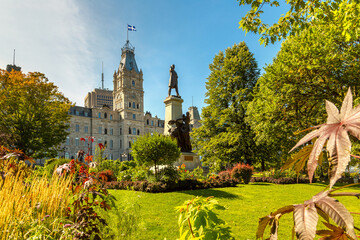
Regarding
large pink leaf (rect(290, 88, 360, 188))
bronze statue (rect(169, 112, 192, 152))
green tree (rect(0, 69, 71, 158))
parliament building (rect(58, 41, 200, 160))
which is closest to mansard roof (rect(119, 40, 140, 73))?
parliament building (rect(58, 41, 200, 160))

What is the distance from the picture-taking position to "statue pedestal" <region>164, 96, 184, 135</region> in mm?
18234

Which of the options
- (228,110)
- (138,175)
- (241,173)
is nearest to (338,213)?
(138,175)

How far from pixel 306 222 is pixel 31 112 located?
94.3ft

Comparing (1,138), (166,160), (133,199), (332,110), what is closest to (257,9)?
(133,199)

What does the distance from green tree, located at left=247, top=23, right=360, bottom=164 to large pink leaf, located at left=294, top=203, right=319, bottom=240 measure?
15.6m

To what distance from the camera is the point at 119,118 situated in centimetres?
6856

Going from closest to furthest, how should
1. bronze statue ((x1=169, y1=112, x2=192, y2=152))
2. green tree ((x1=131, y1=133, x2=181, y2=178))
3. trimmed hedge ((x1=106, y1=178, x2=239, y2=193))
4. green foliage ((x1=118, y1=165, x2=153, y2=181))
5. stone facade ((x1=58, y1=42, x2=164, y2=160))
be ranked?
trimmed hedge ((x1=106, y1=178, x2=239, y2=193)), green tree ((x1=131, y1=133, x2=181, y2=178)), green foliage ((x1=118, y1=165, x2=153, y2=181)), bronze statue ((x1=169, y1=112, x2=192, y2=152)), stone facade ((x1=58, y1=42, x2=164, y2=160))

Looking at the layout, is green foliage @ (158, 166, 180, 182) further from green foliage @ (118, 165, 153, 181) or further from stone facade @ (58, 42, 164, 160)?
stone facade @ (58, 42, 164, 160)

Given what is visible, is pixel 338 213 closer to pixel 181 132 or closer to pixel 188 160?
pixel 188 160

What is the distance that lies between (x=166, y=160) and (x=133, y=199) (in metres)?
8.21

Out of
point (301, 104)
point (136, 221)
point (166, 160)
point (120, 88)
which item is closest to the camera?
point (136, 221)

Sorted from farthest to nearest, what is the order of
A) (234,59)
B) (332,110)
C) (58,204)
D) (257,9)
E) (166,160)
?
(234,59)
(166,160)
(257,9)
(58,204)
(332,110)

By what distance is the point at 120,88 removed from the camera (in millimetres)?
68625

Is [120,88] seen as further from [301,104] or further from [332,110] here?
[332,110]
